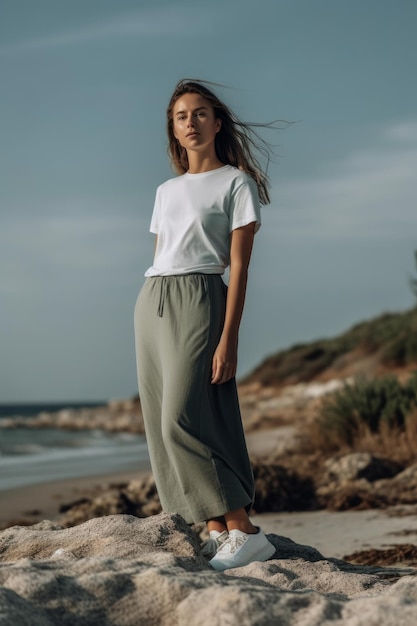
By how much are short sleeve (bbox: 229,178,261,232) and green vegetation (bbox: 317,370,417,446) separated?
6.18m

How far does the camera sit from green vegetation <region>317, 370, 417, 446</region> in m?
10.3

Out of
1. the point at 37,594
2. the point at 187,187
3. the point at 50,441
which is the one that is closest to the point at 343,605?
the point at 37,594

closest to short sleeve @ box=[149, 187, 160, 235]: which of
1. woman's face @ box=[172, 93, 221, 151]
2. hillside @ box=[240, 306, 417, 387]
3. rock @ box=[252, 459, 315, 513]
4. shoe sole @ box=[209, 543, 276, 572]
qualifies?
woman's face @ box=[172, 93, 221, 151]

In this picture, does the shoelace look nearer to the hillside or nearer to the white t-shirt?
the white t-shirt

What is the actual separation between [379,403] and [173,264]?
6589 mm

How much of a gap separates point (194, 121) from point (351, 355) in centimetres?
2858

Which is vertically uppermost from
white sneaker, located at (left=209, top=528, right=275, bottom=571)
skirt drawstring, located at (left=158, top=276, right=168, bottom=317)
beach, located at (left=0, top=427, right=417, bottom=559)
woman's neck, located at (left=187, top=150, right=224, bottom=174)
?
woman's neck, located at (left=187, top=150, right=224, bottom=174)

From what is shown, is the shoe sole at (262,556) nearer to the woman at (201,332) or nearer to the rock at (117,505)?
the woman at (201,332)

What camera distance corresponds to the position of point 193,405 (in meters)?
4.18

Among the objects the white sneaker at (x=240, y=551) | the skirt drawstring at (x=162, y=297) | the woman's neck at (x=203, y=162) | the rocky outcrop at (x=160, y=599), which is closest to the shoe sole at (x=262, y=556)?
the white sneaker at (x=240, y=551)

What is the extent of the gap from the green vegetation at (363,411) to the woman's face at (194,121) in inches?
244

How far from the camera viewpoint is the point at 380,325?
117 ft

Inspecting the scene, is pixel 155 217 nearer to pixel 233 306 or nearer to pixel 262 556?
pixel 233 306

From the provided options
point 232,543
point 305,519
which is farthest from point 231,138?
point 305,519
